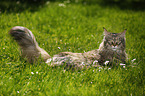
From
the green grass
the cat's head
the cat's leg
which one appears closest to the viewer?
the green grass

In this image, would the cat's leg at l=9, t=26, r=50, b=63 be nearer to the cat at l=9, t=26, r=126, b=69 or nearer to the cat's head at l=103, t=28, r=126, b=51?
the cat at l=9, t=26, r=126, b=69

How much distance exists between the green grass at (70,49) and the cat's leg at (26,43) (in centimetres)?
21

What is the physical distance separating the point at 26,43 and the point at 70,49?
162 cm

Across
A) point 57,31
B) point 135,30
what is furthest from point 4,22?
point 135,30

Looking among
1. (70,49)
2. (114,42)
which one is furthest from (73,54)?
(114,42)

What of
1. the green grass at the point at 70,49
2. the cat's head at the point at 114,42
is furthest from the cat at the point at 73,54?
the green grass at the point at 70,49

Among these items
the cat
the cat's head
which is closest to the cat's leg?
the cat

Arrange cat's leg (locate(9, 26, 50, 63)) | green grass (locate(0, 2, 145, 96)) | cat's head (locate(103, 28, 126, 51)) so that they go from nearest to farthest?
1. green grass (locate(0, 2, 145, 96))
2. cat's leg (locate(9, 26, 50, 63))
3. cat's head (locate(103, 28, 126, 51))

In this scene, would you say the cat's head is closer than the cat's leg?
No

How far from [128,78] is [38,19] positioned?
15.6 feet

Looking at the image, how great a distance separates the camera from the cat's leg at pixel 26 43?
12.3ft

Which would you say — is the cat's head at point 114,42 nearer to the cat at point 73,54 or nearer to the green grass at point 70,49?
the cat at point 73,54

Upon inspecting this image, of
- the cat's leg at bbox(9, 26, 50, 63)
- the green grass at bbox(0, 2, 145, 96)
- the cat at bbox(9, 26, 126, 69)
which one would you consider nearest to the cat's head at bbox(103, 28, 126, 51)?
the cat at bbox(9, 26, 126, 69)

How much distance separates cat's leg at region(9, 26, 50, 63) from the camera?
3756mm
